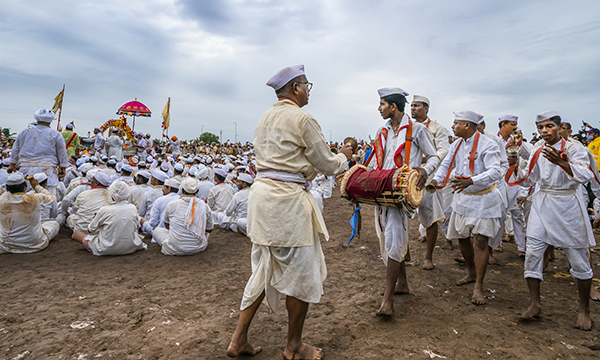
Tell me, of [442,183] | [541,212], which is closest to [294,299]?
[442,183]

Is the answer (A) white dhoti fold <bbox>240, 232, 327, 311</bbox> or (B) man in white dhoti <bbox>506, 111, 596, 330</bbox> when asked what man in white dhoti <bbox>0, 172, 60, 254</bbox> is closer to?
(A) white dhoti fold <bbox>240, 232, 327, 311</bbox>

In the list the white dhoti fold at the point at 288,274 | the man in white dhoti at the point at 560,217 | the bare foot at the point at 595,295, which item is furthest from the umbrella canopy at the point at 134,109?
the bare foot at the point at 595,295

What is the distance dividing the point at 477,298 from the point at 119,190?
18.1 feet

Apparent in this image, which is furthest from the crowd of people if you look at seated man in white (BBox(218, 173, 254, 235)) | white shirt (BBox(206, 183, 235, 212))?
white shirt (BBox(206, 183, 235, 212))

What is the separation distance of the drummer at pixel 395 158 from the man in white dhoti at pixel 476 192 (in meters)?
0.45

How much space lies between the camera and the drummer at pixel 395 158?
364cm

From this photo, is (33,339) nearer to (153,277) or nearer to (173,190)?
(153,277)

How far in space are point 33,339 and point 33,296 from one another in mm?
1277

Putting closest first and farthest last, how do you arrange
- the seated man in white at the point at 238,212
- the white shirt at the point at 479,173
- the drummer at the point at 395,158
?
1. the drummer at the point at 395,158
2. the white shirt at the point at 479,173
3. the seated man in white at the point at 238,212

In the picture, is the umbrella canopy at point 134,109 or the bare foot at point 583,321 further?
the umbrella canopy at point 134,109

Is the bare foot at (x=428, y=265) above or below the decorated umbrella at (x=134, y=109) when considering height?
below

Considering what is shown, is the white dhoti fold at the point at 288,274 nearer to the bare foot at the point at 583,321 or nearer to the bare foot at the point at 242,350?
the bare foot at the point at 242,350

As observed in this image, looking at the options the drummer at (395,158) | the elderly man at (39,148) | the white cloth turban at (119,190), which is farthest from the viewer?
the elderly man at (39,148)

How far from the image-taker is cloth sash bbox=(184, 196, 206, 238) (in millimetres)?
6129
